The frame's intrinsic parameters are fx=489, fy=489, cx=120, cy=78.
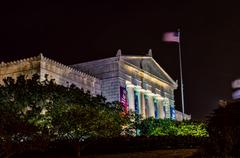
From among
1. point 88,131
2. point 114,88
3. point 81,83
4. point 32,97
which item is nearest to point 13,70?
point 81,83

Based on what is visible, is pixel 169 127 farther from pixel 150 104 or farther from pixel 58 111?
pixel 150 104

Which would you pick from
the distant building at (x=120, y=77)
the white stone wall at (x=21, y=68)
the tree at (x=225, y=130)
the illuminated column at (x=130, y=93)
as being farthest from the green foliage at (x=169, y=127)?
the tree at (x=225, y=130)

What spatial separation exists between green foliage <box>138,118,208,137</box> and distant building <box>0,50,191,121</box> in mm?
9462

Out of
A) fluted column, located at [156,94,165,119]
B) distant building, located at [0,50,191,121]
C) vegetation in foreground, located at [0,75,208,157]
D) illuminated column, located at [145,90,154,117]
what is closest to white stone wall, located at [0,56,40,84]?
distant building, located at [0,50,191,121]

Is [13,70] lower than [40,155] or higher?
higher

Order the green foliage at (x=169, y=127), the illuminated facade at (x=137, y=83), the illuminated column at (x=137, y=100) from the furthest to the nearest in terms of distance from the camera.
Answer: the illuminated column at (x=137, y=100) < the illuminated facade at (x=137, y=83) < the green foliage at (x=169, y=127)

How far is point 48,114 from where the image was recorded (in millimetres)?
36281

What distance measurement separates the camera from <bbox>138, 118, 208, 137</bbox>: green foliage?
47.8 m

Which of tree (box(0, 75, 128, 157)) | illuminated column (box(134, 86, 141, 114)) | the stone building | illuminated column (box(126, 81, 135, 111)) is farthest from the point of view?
illuminated column (box(134, 86, 141, 114))

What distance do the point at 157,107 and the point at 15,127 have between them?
50056 mm

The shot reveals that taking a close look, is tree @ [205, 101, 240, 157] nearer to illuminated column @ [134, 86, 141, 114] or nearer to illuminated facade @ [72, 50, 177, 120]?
illuminated facade @ [72, 50, 177, 120]

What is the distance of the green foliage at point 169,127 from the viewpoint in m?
47.8

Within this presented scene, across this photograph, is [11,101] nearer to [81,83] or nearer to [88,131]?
[88,131]

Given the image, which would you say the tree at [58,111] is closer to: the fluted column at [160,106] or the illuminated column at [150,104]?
the illuminated column at [150,104]
